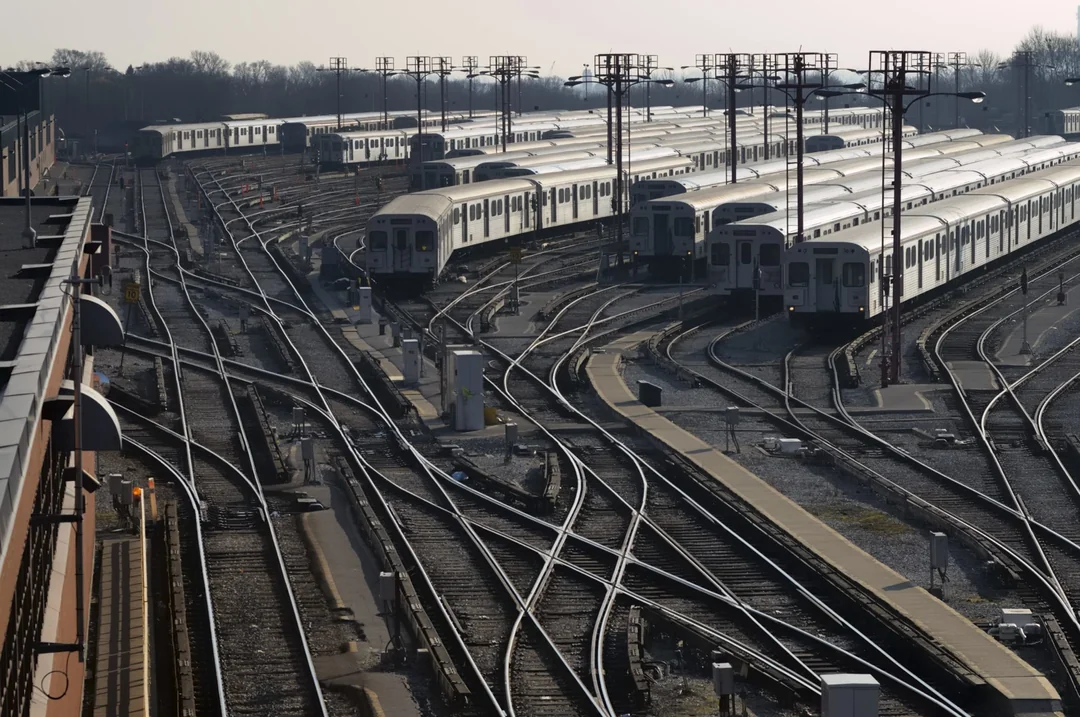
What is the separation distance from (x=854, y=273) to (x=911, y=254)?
264 cm

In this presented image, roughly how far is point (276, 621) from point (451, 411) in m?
12.1

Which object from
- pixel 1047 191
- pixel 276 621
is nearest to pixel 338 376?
pixel 276 621

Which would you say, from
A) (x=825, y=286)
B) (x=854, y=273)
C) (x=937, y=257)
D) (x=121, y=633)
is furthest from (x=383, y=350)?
(x=121, y=633)

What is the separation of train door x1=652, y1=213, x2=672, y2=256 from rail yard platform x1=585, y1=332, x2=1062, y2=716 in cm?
1902

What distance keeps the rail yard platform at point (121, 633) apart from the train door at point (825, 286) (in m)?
20.9

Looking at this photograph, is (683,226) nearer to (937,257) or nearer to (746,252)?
(746,252)

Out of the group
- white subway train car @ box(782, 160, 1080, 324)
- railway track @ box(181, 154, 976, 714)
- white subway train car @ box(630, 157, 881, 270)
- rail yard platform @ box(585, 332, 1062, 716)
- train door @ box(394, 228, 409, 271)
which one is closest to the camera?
rail yard platform @ box(585, 332, 1062, 716)

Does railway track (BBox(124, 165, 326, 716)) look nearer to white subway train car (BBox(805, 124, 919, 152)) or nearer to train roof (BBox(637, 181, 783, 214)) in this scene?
train roof (BBox(637, 181, 783, 214))

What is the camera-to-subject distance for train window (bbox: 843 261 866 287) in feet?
128

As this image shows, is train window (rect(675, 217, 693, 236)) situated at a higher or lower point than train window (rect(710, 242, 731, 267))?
higher

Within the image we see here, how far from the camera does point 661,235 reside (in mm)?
51156

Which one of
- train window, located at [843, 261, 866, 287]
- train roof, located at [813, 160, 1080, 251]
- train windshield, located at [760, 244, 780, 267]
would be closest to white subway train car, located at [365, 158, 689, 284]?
train windshield, located at [760, 244, 780, 267]

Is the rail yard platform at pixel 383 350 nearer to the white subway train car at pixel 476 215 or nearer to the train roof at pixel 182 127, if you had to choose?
the white subway train car at pixel 476 215

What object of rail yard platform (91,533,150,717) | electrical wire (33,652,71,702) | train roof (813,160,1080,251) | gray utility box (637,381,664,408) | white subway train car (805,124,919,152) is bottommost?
rail yard platform (91,533,150,717)
